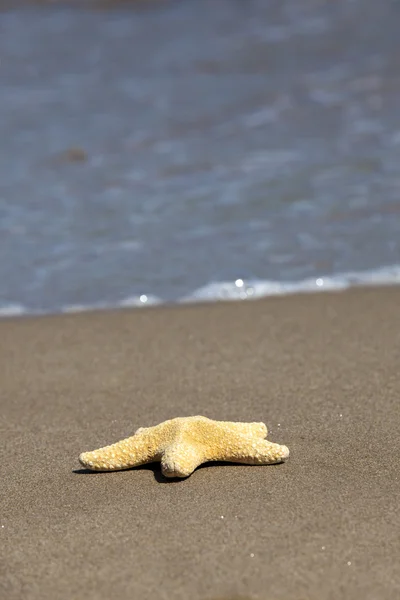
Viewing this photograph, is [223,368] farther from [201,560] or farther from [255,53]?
[255,53]

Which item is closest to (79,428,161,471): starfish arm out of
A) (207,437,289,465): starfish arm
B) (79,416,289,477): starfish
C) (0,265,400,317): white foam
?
(79,416,289,477): starfish

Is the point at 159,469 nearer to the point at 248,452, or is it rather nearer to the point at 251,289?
the point at 248,452

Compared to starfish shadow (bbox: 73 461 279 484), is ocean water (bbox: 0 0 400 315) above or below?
above

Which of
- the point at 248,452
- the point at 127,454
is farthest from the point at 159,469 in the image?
the point at 248,452

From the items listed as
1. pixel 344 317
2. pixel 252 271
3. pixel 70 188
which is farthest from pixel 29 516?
pixel 70 188

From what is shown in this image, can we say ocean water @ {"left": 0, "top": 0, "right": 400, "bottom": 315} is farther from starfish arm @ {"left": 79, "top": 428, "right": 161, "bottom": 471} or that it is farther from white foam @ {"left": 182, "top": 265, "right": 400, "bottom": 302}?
starfish arm @ {"left": 79, "top": 428, "right": 161, "bottom": 471}

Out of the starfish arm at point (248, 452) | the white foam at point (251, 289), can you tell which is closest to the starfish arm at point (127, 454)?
the starfish arm at point (248, 452)

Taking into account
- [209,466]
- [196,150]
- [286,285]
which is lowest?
[209,466]
